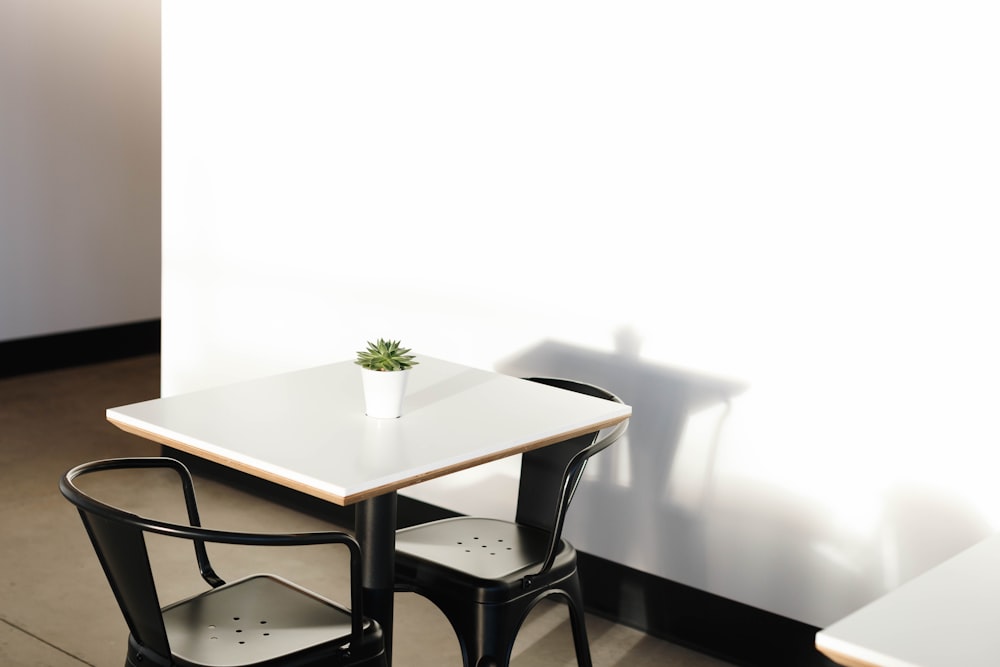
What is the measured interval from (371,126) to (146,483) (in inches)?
64.2

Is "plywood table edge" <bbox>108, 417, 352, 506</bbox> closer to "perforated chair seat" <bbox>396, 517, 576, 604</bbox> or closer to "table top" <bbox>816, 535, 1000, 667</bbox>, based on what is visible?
"perforated chair seat" <bbox>396, 517, 576, 604</bbox>

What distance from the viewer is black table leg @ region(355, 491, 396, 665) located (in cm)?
239

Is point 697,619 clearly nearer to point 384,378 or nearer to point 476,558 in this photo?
point 476,558

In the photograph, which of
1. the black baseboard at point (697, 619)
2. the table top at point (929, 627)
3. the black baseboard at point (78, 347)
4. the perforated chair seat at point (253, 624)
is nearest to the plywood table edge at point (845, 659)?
the table top at point (929, 627)

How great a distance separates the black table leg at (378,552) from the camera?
7.84ft

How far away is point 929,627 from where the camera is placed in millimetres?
1661

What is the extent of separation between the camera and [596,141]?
323 centimetres

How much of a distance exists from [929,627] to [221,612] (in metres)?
1.28

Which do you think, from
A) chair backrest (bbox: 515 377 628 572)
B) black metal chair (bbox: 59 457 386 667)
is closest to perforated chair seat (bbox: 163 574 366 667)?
black metal chair (bbox: 59 457 386 667)

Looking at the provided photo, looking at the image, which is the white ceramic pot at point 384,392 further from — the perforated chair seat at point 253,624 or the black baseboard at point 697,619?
the black baseboard at point 697,619

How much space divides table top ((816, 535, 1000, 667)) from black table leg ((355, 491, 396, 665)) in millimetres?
1024

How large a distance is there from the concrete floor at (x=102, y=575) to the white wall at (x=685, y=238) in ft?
1.00

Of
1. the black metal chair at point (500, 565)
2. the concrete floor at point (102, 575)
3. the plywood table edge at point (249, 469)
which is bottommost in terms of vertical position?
the concrete floor at point (102, 575)

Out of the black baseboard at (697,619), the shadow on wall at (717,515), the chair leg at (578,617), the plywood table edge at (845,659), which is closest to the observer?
the plywood table edge at (845,659)
